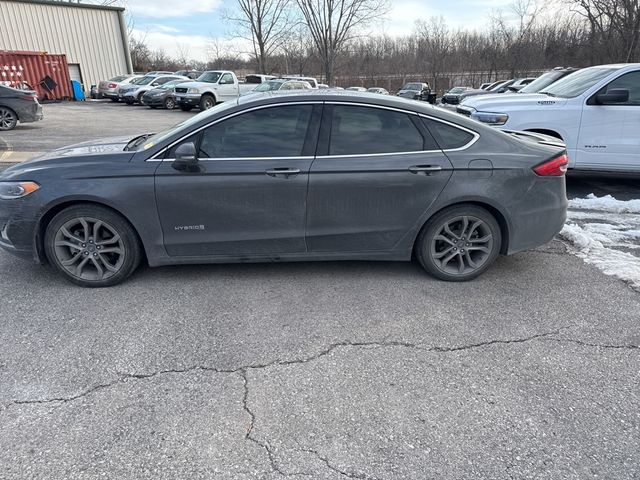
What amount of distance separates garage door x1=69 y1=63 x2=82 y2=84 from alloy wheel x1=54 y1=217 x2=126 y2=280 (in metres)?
33.3

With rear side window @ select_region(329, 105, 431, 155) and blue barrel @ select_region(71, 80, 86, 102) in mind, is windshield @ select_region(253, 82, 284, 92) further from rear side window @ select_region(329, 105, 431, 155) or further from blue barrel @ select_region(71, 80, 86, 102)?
blue barrel @ select_region(71, 80, 86, 102)

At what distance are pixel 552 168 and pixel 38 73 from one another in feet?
106

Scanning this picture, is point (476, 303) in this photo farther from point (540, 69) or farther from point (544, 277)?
point (540, 69)

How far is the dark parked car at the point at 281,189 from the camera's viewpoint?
3477mm

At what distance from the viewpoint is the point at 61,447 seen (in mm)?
2105

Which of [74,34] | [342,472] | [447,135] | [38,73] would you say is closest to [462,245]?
[447,135]

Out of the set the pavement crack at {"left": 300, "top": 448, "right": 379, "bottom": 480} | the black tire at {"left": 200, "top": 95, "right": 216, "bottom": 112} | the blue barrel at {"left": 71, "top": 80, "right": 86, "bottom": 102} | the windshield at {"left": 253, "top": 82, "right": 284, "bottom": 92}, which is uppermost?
the blue barrel at {"left": 71, "top": 80, "right": 86, "bottom": 102}

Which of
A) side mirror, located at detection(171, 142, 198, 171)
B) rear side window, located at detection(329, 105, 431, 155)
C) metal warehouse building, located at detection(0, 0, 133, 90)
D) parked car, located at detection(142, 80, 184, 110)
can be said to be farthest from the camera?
metal warehouse building, located at detection(0, 0, 133, 90)

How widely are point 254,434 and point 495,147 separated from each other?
9.88ft

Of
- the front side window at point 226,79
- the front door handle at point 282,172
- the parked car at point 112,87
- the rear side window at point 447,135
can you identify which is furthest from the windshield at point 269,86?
the front door handle at point 282,172

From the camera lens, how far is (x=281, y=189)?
11.6 feet

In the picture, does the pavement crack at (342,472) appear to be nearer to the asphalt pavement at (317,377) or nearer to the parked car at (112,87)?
the asphalt pavement at (317,377)

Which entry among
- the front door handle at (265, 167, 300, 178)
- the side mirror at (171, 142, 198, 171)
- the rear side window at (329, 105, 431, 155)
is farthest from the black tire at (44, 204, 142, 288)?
the rear side window at (329, 105, 431, 155)

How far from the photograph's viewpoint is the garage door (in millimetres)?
30859
